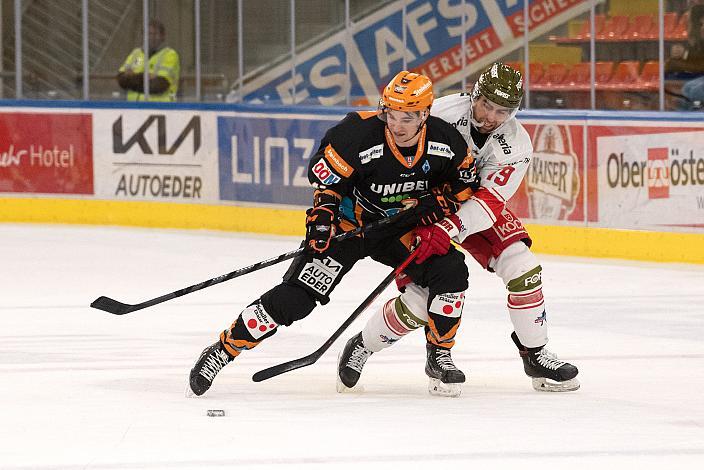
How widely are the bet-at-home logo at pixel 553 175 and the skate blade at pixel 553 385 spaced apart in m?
4.02

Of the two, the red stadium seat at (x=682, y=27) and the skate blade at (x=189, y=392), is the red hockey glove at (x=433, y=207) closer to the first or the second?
the skate blade at (x=189, y=392)

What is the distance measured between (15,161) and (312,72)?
2320mm

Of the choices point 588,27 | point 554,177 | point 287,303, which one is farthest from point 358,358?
point 588,27

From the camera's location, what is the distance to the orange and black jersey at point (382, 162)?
5.08 meters

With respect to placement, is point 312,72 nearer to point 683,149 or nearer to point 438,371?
point 683,149

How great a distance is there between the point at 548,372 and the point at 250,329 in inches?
41.4

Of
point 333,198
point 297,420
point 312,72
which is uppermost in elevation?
point 312,72

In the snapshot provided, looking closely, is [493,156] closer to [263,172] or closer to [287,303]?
[287,303]

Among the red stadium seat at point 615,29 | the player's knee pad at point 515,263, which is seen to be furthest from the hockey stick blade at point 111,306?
the red stadium seat at point 615,29

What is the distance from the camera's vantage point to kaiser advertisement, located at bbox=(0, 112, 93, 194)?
37.7 ft

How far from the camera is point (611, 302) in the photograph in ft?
25.2

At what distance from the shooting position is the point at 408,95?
499cm

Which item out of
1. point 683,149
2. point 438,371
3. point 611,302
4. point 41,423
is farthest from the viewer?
point 683,149

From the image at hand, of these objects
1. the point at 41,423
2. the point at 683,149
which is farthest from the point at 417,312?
the point at 683,149
